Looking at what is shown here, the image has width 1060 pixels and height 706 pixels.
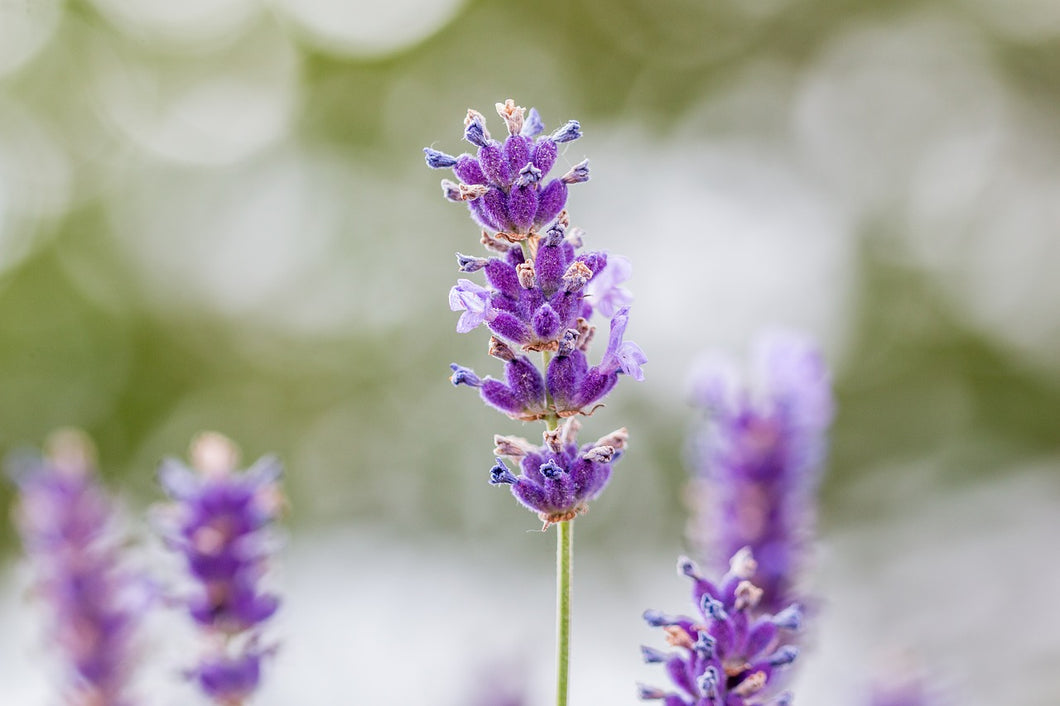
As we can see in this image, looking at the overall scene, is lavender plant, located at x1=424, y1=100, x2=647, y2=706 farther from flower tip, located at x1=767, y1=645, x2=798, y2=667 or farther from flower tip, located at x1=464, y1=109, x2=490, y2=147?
flower tip, located at x1=767, y1=645, x2=798, y2=667

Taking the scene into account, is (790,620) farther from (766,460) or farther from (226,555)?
(766,460)

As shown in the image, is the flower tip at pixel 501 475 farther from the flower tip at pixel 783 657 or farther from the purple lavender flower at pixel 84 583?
the purple lavender flower at pixel 84 583

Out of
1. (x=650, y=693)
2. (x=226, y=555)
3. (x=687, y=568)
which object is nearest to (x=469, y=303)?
(x=687, y=568)

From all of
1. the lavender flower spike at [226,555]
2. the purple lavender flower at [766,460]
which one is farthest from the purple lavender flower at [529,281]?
the purple lavender flower at [766,460]

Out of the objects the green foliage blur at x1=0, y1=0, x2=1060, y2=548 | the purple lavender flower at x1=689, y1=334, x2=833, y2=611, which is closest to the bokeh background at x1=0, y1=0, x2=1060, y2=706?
the green foliage blur at x1=0, y1=0, x2=1060, y2=548

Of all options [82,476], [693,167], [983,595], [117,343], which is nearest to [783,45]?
[693,167]

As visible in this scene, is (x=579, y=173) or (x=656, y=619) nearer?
(x=656, y=619)

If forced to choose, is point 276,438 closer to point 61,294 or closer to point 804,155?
point 61,294

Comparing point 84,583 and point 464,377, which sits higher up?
point 84,583
